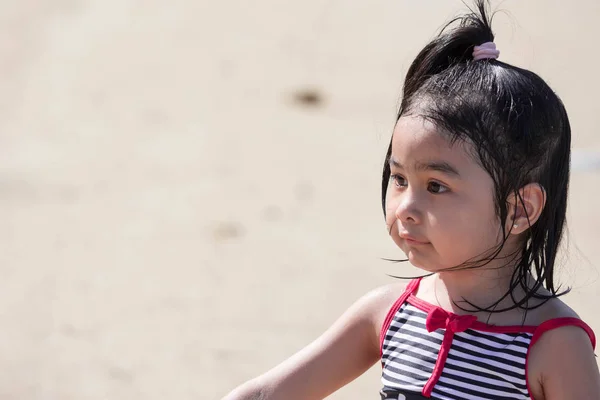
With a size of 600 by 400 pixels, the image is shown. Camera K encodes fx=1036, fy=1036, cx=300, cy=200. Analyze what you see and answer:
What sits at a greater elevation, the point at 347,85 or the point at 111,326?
the point at 347,85

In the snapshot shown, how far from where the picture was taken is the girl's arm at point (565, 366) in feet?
5.56

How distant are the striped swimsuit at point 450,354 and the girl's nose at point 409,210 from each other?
0.19 m

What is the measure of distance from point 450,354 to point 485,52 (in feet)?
1.80

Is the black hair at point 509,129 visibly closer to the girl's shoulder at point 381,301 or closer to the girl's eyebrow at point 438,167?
the girl's eyebrow at point 438,167

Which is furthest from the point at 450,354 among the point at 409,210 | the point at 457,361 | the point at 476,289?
the point at 409,210

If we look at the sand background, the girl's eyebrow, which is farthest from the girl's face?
the sand background

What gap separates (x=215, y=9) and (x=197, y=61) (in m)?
1.10

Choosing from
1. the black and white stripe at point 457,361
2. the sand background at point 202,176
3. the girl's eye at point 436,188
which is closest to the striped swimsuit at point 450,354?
the black and white stripe at point 457,361

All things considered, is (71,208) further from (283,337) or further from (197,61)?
(197,61)

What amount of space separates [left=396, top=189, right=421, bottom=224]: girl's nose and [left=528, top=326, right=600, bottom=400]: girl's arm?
294mm

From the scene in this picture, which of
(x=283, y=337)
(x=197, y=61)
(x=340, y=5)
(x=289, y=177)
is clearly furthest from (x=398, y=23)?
(x=283, y=337)

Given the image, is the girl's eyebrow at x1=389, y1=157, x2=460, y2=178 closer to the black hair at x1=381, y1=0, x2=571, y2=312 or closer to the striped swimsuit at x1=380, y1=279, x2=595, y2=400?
the black hair at x1=381, y1=0, x2=571, y2=312

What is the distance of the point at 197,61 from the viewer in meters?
6.59

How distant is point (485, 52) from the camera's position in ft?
6.19
